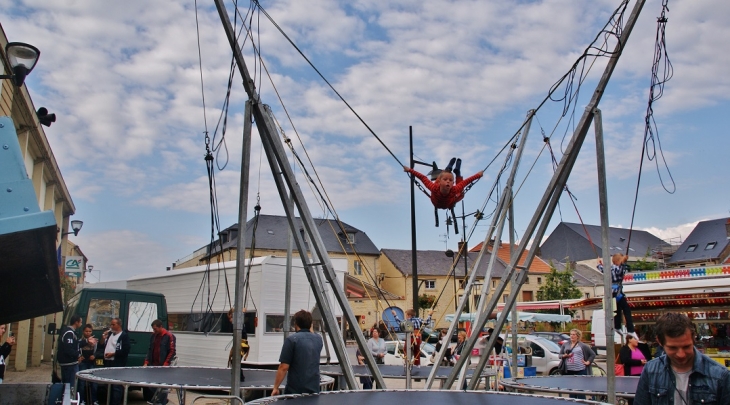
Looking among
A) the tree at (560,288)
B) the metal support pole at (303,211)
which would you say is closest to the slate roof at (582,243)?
the tree at (560,288)

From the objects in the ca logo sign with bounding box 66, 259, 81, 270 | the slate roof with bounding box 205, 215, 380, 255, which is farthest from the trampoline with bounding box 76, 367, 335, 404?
the slate roof with bounding box 205, 215, 380, 255

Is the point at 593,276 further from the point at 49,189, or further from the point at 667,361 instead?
the point at 667,361

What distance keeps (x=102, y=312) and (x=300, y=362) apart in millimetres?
7217

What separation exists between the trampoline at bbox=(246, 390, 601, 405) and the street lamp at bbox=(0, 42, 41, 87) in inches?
174

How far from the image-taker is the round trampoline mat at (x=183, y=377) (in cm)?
642

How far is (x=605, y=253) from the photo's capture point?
546 centimetres

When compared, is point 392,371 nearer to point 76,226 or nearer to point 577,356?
point 577,356

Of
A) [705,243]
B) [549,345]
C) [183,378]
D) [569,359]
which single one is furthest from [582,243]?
[183,378]

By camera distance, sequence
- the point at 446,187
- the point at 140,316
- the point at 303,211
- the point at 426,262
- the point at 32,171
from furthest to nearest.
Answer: the point at 426,262 < the point at 32,171 < the point at 140,316 < the point at 446,187 < the point at 303,211

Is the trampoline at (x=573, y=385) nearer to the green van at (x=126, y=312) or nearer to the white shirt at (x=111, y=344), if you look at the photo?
the white shirt at (x=111, y=344)

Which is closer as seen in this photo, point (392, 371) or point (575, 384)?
point (575, 384)

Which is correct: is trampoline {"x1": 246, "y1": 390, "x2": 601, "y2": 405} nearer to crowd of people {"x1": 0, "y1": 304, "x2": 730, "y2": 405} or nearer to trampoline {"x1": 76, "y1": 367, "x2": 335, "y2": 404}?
crowd of people {"x1": 0, "y1": 304, "x2": 730, "y2": 405}

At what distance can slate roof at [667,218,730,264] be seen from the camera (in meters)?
48.3

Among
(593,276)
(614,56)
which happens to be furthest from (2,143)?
(593,276)
